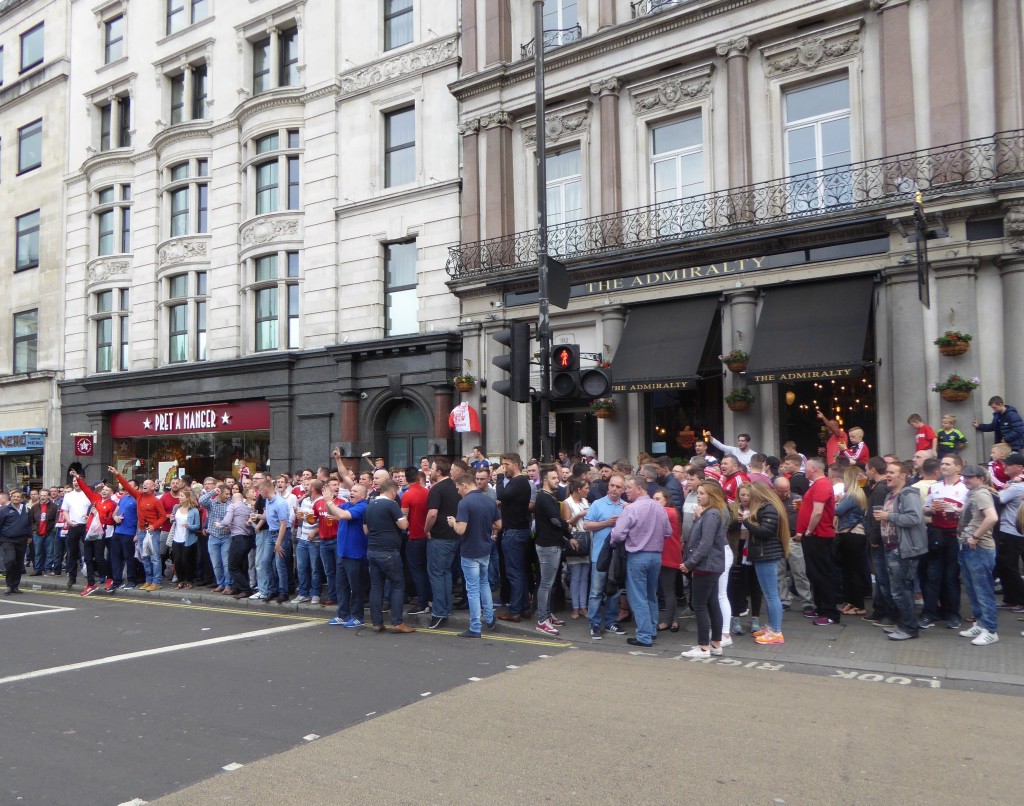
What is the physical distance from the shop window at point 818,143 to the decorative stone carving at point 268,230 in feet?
44.7

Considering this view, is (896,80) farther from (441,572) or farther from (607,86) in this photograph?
(441,572)

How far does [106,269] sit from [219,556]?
19.0 metres

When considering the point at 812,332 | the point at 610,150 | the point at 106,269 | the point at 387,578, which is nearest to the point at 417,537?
the point at 387,578

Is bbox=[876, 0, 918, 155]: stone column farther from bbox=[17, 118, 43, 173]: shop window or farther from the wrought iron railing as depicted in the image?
bbox=[17, 118, 43, 173]: shop window

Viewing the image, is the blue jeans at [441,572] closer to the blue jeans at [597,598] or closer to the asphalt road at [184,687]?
the asphalt road at [184,687]

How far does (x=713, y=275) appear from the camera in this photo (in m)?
16.9

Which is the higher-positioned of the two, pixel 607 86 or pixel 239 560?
pixel 607 86

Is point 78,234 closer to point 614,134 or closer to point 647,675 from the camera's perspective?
point 614,134

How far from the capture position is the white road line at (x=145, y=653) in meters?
8.32

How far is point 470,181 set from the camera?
20719 millimetres

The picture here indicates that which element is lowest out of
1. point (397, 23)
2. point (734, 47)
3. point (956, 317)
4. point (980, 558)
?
point (980, 558)

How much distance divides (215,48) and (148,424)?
12.0 m

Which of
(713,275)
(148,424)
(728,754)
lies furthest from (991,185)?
(148,424)

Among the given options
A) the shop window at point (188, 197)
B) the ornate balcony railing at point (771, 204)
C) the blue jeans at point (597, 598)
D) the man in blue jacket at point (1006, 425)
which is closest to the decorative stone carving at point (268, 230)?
the shop window at point (188, 197)
